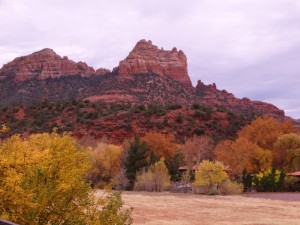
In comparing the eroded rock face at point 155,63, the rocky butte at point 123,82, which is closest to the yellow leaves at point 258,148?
the rocky butte at point 123,82

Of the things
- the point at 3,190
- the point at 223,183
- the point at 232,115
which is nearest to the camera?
the point at 3,190

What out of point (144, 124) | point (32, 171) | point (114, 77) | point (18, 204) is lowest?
point (18, 204)

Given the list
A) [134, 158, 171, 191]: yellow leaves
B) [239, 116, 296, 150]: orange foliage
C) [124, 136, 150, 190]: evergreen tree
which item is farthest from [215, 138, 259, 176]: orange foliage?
[124, 136, 150, 190]: evergreen tree

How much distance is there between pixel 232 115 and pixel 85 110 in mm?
31826

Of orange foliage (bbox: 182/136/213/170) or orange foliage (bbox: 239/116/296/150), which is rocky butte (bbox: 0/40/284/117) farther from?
orange foliage (bbox: 239/116/296/150)

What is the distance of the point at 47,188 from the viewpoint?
10117 mm

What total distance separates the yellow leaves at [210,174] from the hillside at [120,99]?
3289cm

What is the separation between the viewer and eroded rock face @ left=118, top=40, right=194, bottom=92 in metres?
140

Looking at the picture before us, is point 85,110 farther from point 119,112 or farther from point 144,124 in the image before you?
point 144,124

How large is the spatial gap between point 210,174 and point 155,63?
98.2 meters

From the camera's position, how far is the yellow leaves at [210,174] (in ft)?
161

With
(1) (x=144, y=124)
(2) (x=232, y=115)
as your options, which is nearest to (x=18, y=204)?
(1) (x=144, y=124)

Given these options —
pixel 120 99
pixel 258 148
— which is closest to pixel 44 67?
pixel 120 99

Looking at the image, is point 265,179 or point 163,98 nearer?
point 265,179
